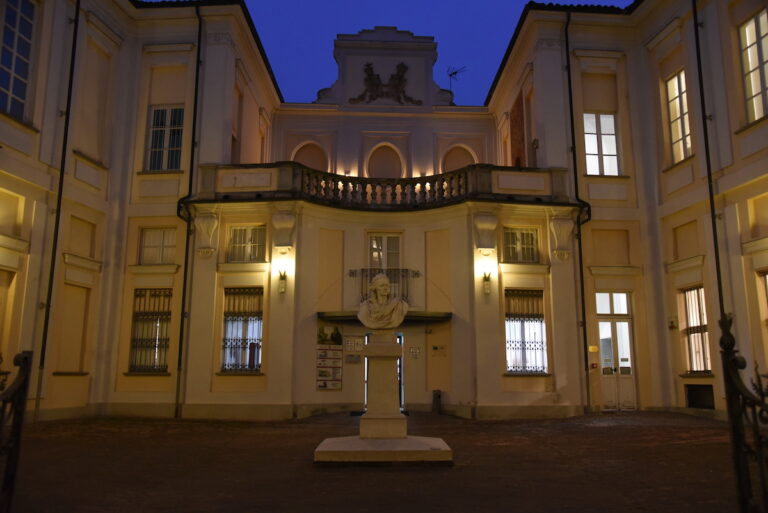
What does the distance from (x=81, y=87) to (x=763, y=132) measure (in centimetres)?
1632

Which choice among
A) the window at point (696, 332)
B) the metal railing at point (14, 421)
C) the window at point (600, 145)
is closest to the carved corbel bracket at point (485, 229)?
the window at point (600, 145)

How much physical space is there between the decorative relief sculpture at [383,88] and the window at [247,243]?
7510 mm

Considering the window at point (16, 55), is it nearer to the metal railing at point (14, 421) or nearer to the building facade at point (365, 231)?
the building facade at point (365, 231)

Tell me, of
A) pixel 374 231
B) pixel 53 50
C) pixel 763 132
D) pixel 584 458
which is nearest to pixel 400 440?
pixel 584 458

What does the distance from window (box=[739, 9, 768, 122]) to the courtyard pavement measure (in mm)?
7225

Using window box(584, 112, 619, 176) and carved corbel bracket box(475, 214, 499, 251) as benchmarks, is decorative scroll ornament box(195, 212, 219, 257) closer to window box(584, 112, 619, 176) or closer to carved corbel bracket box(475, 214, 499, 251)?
carved corbel bracket box(475, 214, 499, 251)

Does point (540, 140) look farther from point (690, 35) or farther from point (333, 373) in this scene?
point (333, 373)

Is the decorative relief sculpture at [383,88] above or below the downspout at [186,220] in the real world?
above

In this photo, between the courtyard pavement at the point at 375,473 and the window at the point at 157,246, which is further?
the window at the point at 157,246

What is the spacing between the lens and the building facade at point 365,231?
15031mm

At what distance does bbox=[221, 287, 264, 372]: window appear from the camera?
16.4 meters

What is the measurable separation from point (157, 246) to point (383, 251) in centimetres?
622

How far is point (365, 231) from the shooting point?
1791 centimetres

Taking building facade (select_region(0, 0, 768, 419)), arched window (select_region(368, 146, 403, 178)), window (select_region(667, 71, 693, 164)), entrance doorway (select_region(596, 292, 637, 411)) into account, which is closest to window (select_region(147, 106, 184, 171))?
building facade (select_region(0, 0, 768, 419))
